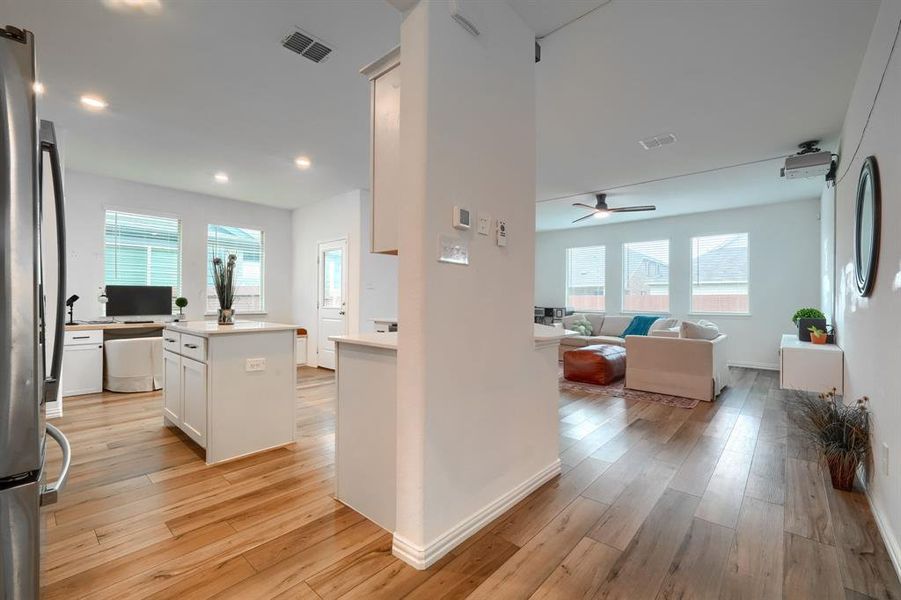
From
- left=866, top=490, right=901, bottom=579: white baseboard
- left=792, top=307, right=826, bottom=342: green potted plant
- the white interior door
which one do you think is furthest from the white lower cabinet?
left=792, top=307, right=826, bottom=342: green potted plant

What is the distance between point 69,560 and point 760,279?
8.47 m

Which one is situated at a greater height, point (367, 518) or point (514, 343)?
point (514, 343)

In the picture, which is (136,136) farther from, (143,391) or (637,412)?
(637,412)

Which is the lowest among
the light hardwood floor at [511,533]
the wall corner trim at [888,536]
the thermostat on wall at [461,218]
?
the light hardwood floor at [511,533]

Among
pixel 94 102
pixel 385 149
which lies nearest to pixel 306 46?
pixel 385 149

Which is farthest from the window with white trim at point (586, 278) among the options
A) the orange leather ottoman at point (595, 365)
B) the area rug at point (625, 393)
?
the area rug at point (625, 393)

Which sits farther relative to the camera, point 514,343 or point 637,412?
point 637,412

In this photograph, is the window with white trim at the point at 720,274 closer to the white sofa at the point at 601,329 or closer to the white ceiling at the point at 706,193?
the white ceiling at the point at 706,193

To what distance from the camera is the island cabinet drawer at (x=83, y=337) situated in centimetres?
466

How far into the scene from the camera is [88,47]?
2562mm

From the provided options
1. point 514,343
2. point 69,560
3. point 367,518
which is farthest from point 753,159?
point 69,560

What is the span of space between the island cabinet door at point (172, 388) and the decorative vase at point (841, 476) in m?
4.49

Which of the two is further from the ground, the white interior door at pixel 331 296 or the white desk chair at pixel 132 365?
the white interior door at pixel 331 296

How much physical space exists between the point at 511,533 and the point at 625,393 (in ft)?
10.9
